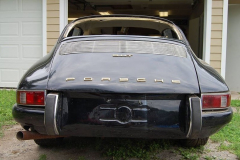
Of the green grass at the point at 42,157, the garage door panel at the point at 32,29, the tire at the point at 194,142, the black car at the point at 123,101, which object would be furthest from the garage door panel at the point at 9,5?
the tire at the point at 194,142

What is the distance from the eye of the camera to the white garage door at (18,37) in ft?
21.5

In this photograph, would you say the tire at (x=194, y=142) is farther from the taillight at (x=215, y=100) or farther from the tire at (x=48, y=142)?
the tire at (x=48, y=142)

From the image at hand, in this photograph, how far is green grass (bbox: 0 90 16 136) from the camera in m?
3.87

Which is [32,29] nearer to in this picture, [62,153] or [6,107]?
[6,107]

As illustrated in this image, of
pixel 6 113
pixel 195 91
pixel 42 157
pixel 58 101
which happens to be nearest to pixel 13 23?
pixel 6 113

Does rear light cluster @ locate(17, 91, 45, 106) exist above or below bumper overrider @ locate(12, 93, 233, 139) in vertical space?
above

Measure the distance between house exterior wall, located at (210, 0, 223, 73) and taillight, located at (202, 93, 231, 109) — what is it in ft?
13.9

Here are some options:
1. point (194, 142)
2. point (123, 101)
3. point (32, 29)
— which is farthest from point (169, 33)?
point (32, 29)

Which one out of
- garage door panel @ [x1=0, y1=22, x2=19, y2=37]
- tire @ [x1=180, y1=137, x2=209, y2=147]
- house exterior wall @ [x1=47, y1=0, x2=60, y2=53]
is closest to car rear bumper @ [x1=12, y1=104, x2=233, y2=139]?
tire @ [x1=180, y1=137, x2=209, y2=147]

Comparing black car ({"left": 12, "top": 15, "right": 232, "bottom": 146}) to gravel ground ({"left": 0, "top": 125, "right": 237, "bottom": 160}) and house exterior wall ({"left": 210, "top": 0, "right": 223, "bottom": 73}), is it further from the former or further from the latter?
house exterior wall ({"left": 210, "top": 0, "right": 223, "bottom": 73})

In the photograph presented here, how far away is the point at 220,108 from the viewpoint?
2010 mm

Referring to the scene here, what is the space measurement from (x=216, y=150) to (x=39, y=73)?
2125mm

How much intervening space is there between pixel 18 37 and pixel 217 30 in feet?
16.8

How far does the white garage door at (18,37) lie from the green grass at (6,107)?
1.07m
